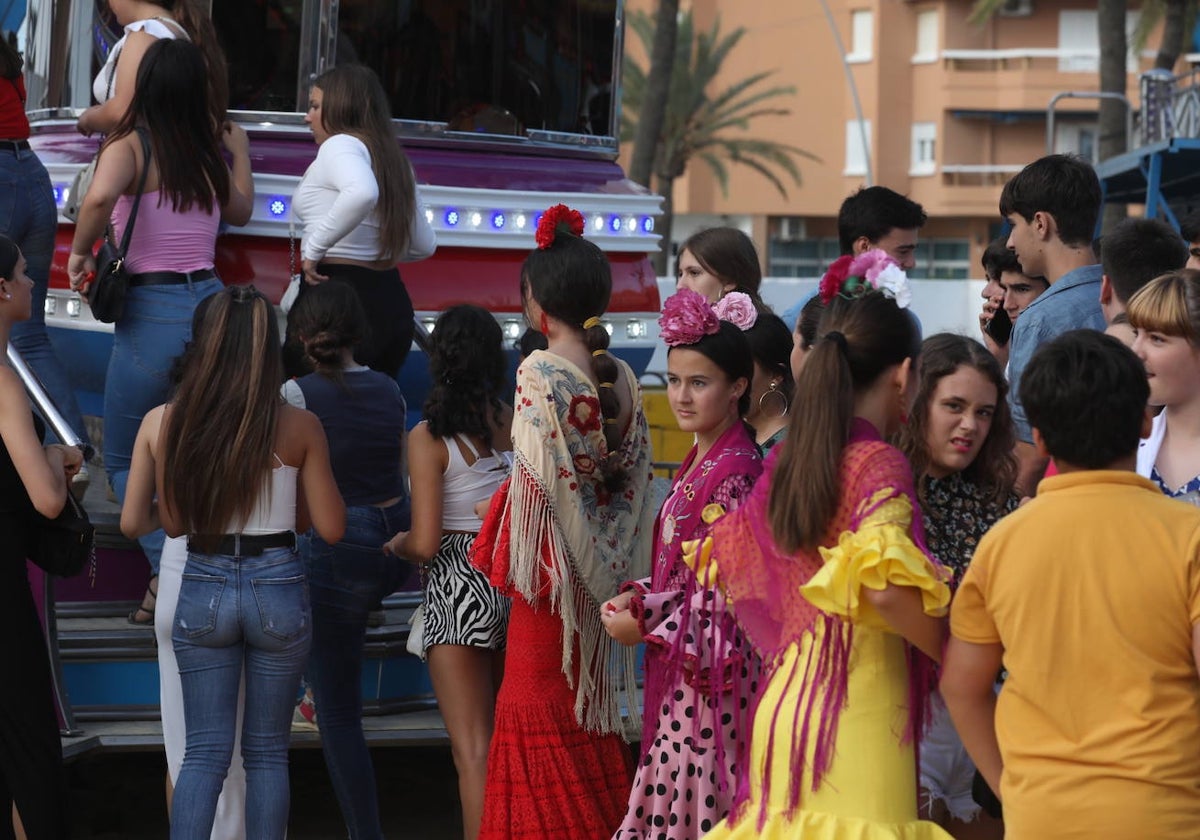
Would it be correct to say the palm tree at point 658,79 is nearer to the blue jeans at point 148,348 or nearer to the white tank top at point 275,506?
the blue jeans at point 148,348

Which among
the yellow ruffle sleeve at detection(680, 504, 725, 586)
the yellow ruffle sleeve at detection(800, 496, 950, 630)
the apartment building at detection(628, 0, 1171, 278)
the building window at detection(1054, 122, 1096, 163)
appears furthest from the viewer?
the building window at detection(1054, 122, 1096, 163)

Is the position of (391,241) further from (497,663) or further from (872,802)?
(872,802)

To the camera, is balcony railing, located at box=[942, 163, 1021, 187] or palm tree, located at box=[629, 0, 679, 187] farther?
balcony railing, located at box=[942, 163, 1021, 187]

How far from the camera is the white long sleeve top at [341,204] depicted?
591 centimetres

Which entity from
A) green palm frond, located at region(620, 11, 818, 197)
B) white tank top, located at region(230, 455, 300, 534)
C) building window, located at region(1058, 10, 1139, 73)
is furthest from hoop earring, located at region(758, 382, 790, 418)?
building window, located at region(1058, 10, 1139, 73)

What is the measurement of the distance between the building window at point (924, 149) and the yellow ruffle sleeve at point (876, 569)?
4703cm

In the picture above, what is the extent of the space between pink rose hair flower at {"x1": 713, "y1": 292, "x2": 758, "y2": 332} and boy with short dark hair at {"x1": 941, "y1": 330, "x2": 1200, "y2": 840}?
56.5 inches

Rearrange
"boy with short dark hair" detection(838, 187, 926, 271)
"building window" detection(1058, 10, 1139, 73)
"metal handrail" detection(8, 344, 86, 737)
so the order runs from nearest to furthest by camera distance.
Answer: "metal handrail" detection(8, 344, 86, 737)
"boy with short dark hair" detection(838, 187, 926, 271)
"building window" detection(1058, 10, 1139, 73)

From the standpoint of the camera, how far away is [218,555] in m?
4.74

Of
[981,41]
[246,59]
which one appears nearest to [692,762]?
[246,59]

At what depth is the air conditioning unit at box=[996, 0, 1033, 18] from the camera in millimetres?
48594

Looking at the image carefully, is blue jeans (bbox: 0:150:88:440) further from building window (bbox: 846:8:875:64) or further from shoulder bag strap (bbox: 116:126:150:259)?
building window (bbox: 846:8:875:64)

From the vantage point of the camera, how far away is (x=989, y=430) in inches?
169

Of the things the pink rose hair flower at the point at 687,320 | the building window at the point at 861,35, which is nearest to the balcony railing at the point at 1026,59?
the building window at the point at 861,35
